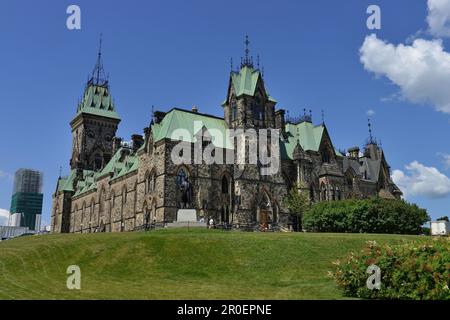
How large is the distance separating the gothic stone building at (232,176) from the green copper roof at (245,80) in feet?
0.50

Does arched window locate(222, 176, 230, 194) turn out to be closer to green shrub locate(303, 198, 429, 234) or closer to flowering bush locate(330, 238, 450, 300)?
green shrub locate(303, 198, 429, 234)

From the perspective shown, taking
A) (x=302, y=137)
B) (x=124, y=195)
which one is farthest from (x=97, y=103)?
(x=302, y=137)

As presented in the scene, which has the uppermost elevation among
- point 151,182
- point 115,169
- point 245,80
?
point 245,80

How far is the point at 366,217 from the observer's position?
55.8 metres

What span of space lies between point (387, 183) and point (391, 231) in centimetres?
3413

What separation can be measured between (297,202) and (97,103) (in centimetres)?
6575

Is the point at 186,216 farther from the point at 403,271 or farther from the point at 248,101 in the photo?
the point at 403,271

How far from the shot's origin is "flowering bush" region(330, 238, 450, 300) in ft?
62.3

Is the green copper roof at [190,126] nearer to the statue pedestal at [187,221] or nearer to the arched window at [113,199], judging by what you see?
the statue pedestal at [187,221]

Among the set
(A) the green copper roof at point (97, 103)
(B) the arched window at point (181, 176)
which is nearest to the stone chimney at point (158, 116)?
(B) the arched window at point (181, 176)

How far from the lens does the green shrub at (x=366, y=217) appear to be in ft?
183

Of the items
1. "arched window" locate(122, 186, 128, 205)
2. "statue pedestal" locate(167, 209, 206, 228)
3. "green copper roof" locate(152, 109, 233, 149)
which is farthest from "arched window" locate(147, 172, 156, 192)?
"statue pedestal" locate(167, 209, 206, 228)
